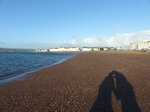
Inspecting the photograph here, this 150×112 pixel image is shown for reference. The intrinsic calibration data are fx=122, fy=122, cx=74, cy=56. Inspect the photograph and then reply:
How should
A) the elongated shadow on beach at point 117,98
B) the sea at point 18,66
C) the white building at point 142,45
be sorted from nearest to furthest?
the elongated shadow on beach at point 117,98, the sea at point 18,66, the white building at point 142,45

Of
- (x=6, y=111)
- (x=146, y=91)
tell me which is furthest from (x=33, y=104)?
(x=146, y=91)

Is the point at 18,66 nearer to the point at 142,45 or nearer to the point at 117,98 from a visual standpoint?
the point at 117,98

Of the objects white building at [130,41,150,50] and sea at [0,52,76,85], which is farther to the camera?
white building at [130,41,150,50]

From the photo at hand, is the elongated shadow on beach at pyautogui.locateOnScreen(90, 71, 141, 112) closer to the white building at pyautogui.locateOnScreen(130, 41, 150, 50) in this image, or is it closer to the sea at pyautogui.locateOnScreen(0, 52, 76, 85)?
the sea at pyautogui.locateOnScreen(0, 52, 76, 85)

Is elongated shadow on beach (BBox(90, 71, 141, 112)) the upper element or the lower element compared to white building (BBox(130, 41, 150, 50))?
lower

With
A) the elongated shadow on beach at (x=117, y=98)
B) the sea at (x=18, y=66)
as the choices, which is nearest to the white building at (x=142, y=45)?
the sea at (x=18, y=66)

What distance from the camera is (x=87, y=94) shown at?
5.73 metres

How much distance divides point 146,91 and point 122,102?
6.05ft

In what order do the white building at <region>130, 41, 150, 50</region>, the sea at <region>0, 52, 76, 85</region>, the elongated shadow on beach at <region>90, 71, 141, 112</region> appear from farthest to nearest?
the white building at <region>130, 41, 150, 50</region> < the sea at <region>0, 52, 76, 85</region> < the elongated shadow on beach at <region>90, 71, 141, 112</region>

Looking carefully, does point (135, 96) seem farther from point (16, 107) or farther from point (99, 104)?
point (16, 107)

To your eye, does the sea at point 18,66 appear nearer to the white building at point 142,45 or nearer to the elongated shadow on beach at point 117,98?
the elongated shadow on beach at point 117,98

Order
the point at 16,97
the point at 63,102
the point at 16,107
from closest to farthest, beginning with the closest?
1. the point at 16,107
2. the point at 63,102
3. the point at 16,97

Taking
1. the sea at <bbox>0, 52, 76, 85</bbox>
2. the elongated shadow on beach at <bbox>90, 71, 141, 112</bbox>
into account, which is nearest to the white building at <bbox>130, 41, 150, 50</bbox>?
the sea at <bbox>0, 52, 76, 85</bbox>

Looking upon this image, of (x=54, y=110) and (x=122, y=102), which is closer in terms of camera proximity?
(x=54, y=110)
